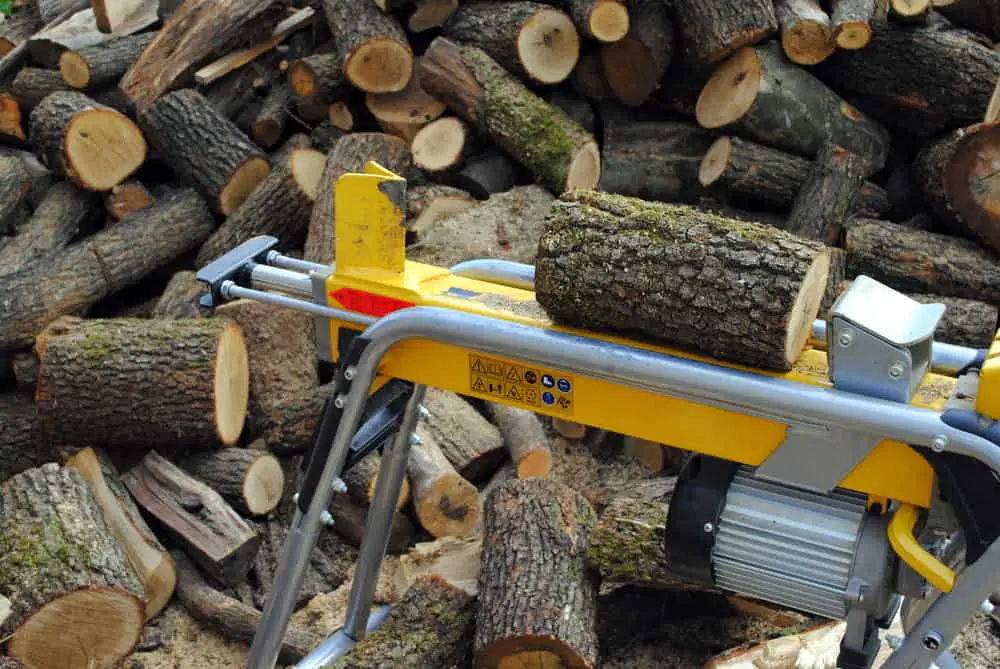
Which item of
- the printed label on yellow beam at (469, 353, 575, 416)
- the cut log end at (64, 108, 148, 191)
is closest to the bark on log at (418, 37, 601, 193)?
the cut log end at (64, 108, 148, 191)

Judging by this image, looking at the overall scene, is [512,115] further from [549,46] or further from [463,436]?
[463,436]

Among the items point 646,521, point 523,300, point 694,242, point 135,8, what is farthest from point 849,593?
point 135,8

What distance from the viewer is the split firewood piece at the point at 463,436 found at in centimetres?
422

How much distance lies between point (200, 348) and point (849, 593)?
8.99 feet

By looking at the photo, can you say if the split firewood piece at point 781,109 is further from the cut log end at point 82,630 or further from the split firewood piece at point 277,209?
the cut log end at point 82,630

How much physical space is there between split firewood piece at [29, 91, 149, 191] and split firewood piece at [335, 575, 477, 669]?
118 inches

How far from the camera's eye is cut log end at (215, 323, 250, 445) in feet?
13.3

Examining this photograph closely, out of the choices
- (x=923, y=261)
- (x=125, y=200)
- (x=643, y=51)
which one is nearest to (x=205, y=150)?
(x=125, y=200)

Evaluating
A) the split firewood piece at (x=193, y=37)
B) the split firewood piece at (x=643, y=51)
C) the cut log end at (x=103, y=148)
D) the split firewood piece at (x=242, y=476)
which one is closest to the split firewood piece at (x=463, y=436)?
the split firewood piece at (x=242, y=476)

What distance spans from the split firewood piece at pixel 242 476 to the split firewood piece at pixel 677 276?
216 centimetres

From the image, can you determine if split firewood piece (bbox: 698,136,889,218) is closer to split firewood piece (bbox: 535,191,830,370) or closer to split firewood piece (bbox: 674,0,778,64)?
split firewood piece (bbox: 674,0,778,64)

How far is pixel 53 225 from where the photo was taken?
5188 millimetres

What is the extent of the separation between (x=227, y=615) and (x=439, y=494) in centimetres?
91

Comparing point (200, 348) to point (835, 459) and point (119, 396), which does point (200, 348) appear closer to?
point (119, 396)
